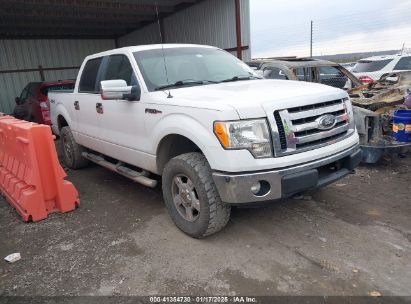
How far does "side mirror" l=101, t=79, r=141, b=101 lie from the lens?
3957 mm

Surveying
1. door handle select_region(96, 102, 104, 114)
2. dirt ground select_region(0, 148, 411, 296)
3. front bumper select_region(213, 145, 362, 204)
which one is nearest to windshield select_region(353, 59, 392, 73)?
dirt ground select_region(0, 148, 411, 296)

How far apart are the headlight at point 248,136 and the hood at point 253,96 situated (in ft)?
0.26

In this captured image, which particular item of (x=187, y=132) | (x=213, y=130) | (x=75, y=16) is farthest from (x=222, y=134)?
(x=75, y=16)

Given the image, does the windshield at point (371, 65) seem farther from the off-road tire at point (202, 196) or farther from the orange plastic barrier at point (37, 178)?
the orange plastic barrier at point (37, 178)

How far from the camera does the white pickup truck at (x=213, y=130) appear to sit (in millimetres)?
3084

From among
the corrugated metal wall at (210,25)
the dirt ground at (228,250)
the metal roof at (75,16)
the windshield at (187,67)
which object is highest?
the metal roof at (75,16)

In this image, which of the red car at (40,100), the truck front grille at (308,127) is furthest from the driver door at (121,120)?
the red car at (40,100)

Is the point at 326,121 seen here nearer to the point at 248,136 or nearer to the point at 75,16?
the point at 248,136

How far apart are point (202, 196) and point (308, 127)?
118 centimetres

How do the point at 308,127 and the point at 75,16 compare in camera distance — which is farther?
the point at 75,16

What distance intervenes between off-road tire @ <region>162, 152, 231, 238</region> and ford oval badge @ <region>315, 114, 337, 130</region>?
1.14 meters

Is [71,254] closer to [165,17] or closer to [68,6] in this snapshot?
[68,6]

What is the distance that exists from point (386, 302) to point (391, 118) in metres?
3.71

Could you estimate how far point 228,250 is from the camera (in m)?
3.49
